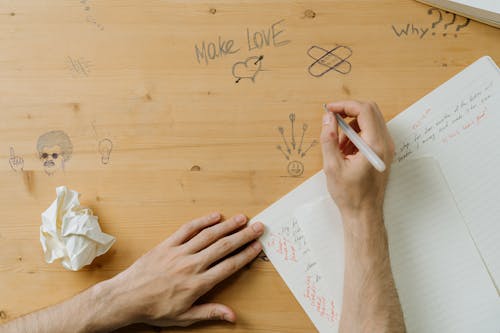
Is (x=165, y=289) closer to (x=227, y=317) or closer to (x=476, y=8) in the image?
(x=227, y=317)

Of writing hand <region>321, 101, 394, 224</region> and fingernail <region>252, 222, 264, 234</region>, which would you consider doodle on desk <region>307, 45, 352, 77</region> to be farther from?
fingernail <region>252, 222, 264, 234</region>

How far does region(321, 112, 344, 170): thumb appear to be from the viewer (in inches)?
25.2

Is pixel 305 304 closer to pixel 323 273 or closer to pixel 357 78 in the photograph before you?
pixel 323 273

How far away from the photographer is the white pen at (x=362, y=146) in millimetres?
596

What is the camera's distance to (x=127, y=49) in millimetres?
748

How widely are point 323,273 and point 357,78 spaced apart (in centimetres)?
33

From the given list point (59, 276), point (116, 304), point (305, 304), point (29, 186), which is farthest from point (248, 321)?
point (29, 186)

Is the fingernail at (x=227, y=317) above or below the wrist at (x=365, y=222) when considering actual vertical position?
below

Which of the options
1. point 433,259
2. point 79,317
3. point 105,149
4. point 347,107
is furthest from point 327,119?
point 79,317

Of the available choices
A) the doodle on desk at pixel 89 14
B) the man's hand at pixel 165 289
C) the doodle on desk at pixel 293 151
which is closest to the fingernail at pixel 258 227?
the man's hand at pixel 165 289

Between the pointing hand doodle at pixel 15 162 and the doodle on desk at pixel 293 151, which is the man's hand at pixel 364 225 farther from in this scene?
the pointing hand doodle at pixel 15 162

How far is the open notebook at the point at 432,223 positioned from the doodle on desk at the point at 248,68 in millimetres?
209

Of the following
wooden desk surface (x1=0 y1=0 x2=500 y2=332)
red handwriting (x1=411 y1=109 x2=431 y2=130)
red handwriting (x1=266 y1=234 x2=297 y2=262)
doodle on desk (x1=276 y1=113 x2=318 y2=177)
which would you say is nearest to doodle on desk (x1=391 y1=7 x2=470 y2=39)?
wooden desk surface (x1=0 y1=0 x2=500 y2=332)

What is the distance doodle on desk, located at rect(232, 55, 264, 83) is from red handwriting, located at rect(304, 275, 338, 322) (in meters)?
0.35
